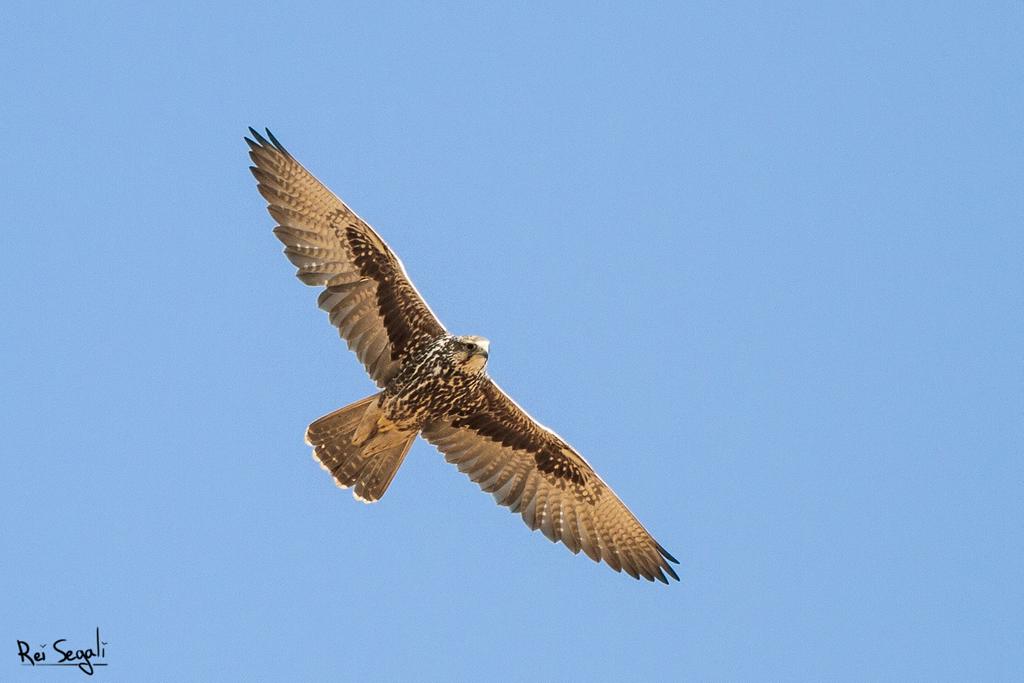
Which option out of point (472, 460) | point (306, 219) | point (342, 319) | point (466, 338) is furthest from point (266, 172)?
point (472, 460)

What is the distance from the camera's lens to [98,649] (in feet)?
41.6

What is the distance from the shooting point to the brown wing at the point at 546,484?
47.8 ft

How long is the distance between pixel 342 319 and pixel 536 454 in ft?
8.20

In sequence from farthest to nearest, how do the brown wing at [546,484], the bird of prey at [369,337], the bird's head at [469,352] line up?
the brown wing at [546,484]
the bird of prey at [369,337]
the bird's head at [469,352]

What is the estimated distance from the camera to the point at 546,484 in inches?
591

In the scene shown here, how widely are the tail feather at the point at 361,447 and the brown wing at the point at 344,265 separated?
402 millimetres

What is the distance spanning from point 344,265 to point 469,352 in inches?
60.5

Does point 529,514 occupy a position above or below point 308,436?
above

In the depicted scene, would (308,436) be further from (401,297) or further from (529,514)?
(529,514)

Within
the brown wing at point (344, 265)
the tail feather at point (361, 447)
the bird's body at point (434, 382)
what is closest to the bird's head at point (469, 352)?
the bird's body at point (434, 382)

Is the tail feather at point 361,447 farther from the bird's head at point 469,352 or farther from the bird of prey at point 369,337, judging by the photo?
the bird's head at point 469,352

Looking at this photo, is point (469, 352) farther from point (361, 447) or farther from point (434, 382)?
point (361, 447)

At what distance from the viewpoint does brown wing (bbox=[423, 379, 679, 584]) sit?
14.6m

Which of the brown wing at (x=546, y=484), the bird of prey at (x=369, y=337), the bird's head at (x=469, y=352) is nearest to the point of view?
the bird's head at (x=469, y=352)
